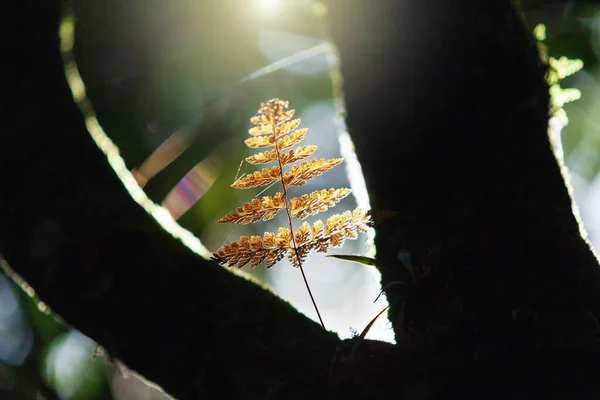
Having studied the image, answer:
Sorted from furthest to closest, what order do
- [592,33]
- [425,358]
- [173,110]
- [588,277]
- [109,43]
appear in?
1. [173,110]
2. [109,43]
3. [592,33]
4. [588,277]
5. [425,358]

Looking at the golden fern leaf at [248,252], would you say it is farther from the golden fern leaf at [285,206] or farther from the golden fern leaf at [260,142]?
the golden fern leaf at [260,142]

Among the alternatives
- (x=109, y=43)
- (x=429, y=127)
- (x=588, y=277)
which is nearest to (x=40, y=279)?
(x=429, y=127)

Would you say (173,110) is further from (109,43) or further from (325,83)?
(325,83)

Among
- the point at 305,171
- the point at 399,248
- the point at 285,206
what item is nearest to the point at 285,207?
the point at 285,206

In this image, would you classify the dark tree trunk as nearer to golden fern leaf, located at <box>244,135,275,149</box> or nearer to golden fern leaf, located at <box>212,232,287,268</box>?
golden fern leaf, located at <box>212,232,287,268</box>

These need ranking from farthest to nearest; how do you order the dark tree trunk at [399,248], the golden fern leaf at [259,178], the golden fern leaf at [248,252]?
the golden fern leaf at [259,178]
the golden fern leaf at [248,252]
the dark tree trunk at [399,248]

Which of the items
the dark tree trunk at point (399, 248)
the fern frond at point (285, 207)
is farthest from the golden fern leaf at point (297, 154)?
the dark tree trunk at point (399, 248)

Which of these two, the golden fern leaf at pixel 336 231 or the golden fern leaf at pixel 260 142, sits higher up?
the golden fern leaf at pixel 260 142
